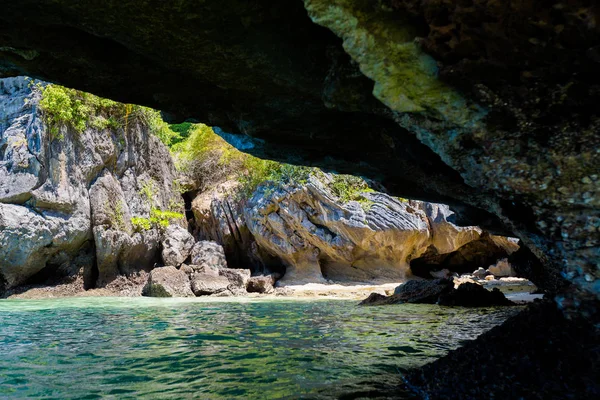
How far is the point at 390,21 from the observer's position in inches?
120

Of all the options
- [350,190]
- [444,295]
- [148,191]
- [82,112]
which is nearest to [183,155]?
[148,191]

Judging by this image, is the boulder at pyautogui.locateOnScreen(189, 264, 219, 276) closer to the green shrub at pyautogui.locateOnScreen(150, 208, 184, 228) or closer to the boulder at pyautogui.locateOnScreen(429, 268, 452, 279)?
the green shrub at pyautogui.locateOnScreen(150, 208, 184, 228)

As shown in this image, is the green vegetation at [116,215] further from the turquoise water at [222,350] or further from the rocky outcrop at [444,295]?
the rocky outcrop at [444,295]

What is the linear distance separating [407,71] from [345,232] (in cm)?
1502

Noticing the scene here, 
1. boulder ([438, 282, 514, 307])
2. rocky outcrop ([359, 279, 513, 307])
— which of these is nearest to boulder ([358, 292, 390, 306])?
rocky outcrop ([359, 279, 513, 307])

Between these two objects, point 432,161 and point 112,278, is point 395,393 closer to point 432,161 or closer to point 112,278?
point 432,161

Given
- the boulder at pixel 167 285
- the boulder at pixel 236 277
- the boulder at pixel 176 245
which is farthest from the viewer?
the boulder at pixel 176 245

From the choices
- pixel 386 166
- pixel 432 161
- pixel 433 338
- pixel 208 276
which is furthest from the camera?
pixel 208 276

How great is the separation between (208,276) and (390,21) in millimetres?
14693

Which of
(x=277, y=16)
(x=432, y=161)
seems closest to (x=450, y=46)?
(x=277, y=16)

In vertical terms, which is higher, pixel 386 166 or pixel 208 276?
pixel 386 166

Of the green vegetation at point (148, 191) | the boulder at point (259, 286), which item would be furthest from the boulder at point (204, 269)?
the green vegetation at point (148, 191)

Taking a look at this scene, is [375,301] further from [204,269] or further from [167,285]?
[204,269]

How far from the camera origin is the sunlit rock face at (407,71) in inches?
112
